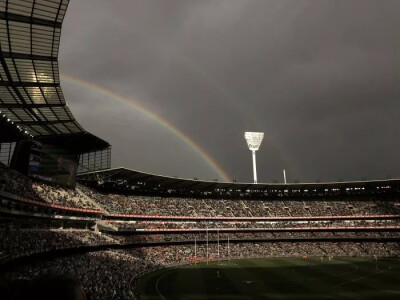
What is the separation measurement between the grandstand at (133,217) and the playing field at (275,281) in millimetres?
314

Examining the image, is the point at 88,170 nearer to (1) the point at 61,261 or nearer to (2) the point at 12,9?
(1) the point at 61,261

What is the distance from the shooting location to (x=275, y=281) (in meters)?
49.6

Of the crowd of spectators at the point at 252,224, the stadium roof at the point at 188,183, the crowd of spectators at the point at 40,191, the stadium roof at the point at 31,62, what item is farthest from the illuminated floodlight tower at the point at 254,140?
the stadium roof at the point at 31,62

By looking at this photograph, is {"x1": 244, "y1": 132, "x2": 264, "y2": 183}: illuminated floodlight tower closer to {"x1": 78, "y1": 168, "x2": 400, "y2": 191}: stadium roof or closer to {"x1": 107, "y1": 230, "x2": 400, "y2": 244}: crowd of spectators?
{"x1": 78, "y1": 168, "x2": 400, "y2": 191}: stadium roof

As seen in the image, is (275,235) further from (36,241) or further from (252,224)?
(36,241)

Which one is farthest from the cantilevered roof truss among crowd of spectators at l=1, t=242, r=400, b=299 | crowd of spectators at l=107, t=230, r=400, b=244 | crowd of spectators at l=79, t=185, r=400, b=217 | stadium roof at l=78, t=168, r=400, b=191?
crowd of spectators at l=107, t=230, r=400, b=244

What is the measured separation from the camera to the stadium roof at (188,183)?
7531 cm

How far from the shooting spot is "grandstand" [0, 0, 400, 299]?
30.8 m

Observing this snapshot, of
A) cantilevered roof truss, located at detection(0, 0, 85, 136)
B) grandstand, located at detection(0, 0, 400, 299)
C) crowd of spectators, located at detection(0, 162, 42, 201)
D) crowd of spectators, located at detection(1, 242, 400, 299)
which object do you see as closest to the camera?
cantilevered roof truss, located at detection(0, 0, 85, 136)

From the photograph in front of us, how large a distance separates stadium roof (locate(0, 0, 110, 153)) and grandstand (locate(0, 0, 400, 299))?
12cm

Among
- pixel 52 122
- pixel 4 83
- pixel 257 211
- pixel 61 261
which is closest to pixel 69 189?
pixel 52 122

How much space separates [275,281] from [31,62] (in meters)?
42.0

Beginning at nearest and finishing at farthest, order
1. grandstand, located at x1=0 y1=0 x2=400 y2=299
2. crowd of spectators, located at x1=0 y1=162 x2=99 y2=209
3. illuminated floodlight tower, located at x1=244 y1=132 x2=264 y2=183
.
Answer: grandstand, located at x1=0 y1=0 x2=400 y2=299
crowd of spectators, located at x1=0 y1=162 x2=99 y2=209
illuminated floodlight tower, located at x1=244 y1=132 x2=264 y2=183

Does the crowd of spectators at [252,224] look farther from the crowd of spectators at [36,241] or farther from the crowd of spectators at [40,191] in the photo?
the crowd of spectators at [36,241]
